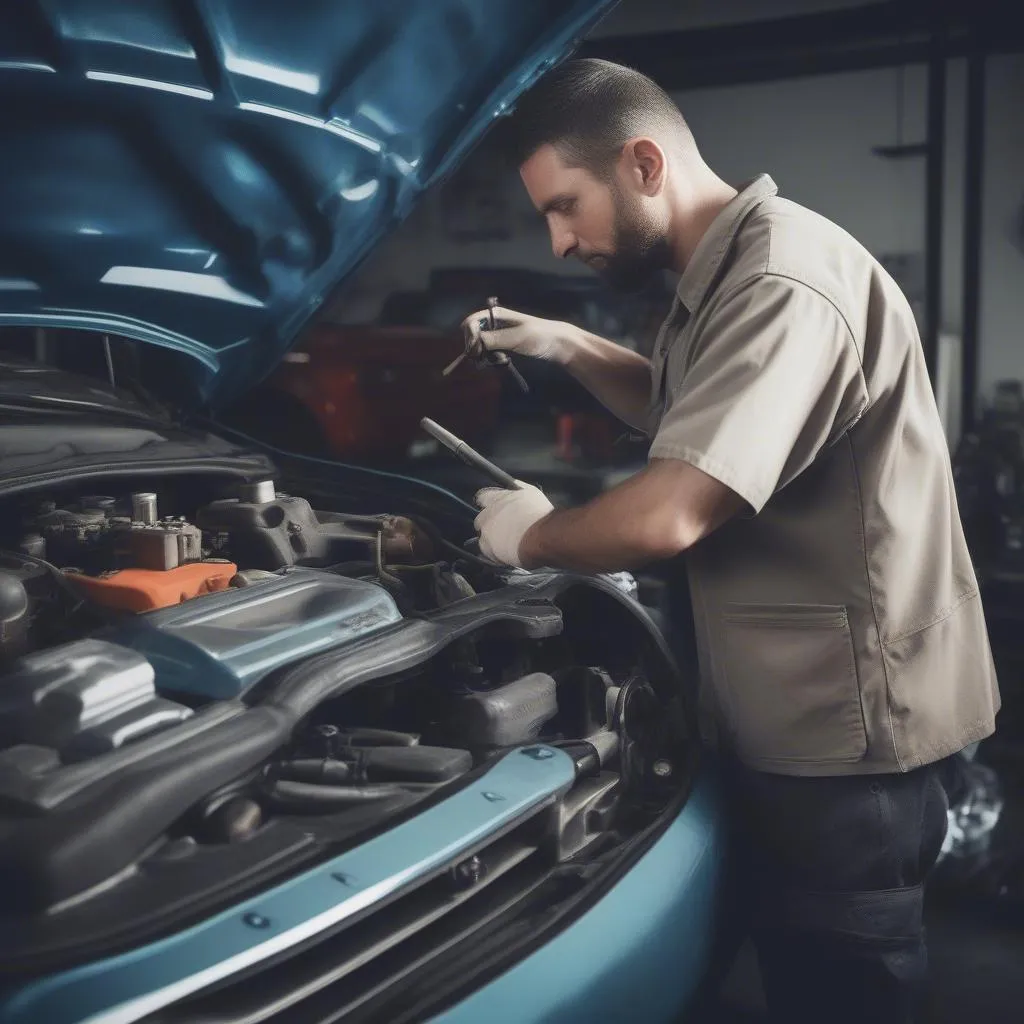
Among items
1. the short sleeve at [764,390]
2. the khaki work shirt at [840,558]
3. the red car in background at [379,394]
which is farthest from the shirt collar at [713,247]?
the red car in background at [379,394]

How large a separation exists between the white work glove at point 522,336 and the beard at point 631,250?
0.29m

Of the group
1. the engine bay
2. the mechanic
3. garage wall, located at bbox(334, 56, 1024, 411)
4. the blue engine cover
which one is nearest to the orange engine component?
the engine bay

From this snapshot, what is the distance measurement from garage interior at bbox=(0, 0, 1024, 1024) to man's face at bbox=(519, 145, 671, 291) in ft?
2.91

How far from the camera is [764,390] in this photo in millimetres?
1180

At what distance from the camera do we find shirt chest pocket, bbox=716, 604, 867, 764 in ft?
4.49

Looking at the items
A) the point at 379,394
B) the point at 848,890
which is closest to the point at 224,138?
the point at 848,890

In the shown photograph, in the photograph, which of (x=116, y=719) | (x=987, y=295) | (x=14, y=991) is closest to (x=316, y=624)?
(x=116, y=719)

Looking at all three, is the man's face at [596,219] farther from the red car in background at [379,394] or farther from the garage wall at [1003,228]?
the red car in background at [379,394]

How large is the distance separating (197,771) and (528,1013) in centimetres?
38

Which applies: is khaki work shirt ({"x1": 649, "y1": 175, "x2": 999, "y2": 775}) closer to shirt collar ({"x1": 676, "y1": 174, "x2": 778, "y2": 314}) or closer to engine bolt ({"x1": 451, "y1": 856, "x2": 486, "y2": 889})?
shirt collar ({"x1": 676, "y1": 174, "x2": 778, "y2": 314})

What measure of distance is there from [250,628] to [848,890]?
0.78m

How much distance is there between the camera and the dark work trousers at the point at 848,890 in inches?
54.8

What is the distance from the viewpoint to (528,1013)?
3.51ft

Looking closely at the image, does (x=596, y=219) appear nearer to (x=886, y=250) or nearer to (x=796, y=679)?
(x=796, y=679)
